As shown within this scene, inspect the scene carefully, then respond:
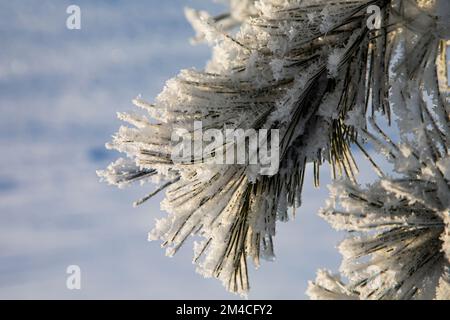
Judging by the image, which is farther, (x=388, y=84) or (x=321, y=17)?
(x=388, y=84)

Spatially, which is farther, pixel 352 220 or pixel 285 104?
pixel 285 104

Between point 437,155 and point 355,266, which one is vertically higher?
point 437,155

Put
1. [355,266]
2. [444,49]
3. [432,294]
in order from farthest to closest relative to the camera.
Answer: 1. [444,49]
2. [355,266]
3. [432,294]

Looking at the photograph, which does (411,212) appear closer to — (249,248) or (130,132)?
(249,248)

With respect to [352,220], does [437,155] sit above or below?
above

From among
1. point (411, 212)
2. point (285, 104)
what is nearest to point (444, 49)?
point (285, 104)

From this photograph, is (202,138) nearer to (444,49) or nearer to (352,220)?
(352,220)
